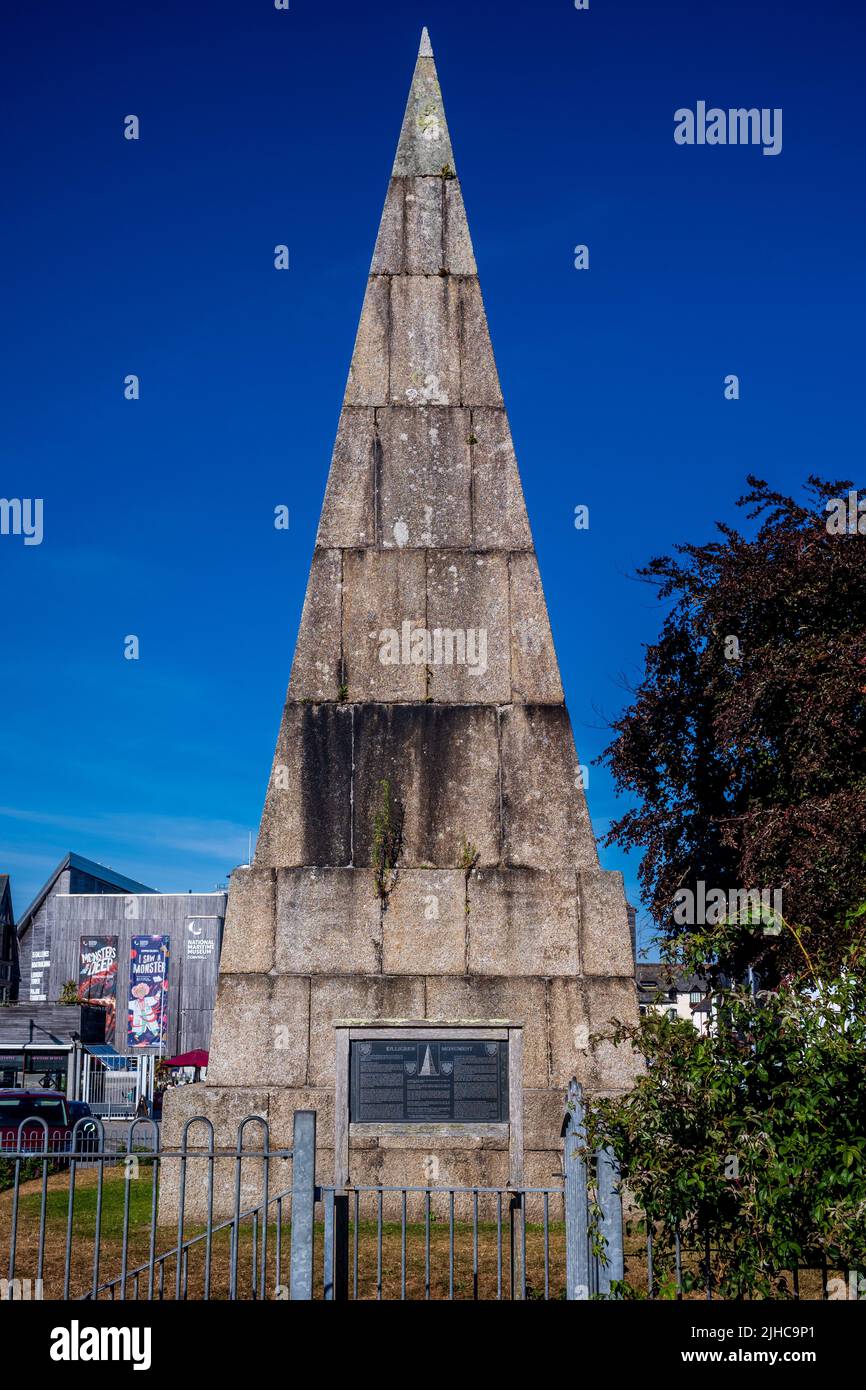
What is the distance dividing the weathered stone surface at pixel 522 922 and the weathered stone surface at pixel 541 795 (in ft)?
0.70

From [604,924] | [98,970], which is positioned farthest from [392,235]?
[98,970]

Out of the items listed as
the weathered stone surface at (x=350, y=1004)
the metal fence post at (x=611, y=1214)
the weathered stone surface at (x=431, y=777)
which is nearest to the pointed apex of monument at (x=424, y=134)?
the weathered stone surface at (x=431, y=777)

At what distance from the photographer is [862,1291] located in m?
6.09

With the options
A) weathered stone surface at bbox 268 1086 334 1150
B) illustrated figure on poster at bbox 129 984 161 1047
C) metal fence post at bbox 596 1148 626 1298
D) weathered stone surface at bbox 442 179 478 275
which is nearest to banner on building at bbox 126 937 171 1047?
illustrated figure on poster at bbox 129 984 161 1047

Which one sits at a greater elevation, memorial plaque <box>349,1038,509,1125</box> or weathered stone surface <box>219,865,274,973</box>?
weathered stone surface <box>219,865,274,973</box>

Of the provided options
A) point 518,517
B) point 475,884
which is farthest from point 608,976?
point 518,517

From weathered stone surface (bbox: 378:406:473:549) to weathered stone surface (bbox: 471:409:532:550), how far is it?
0.33 feet

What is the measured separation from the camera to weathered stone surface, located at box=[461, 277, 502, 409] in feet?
42.2

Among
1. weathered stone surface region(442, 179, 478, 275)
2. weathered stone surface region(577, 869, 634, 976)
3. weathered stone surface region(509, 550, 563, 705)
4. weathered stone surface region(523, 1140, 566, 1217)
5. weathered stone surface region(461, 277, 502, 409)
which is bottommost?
weathered stone surface region(523, 1140, 566, 1217)

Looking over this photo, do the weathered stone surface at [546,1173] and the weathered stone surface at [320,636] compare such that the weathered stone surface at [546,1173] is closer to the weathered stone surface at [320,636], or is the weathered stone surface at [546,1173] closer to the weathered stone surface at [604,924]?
the weathered stone surface at [604,924]

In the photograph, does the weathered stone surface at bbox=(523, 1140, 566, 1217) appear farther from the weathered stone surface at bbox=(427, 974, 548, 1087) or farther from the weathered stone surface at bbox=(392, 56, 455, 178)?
the weathered stone surface at bbox=(392, 56, 455, 178)

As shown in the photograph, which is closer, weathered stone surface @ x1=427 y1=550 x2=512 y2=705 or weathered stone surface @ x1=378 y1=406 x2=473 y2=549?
weathered stone surface @ x1=427 y1=550 x2=512 y2=705
